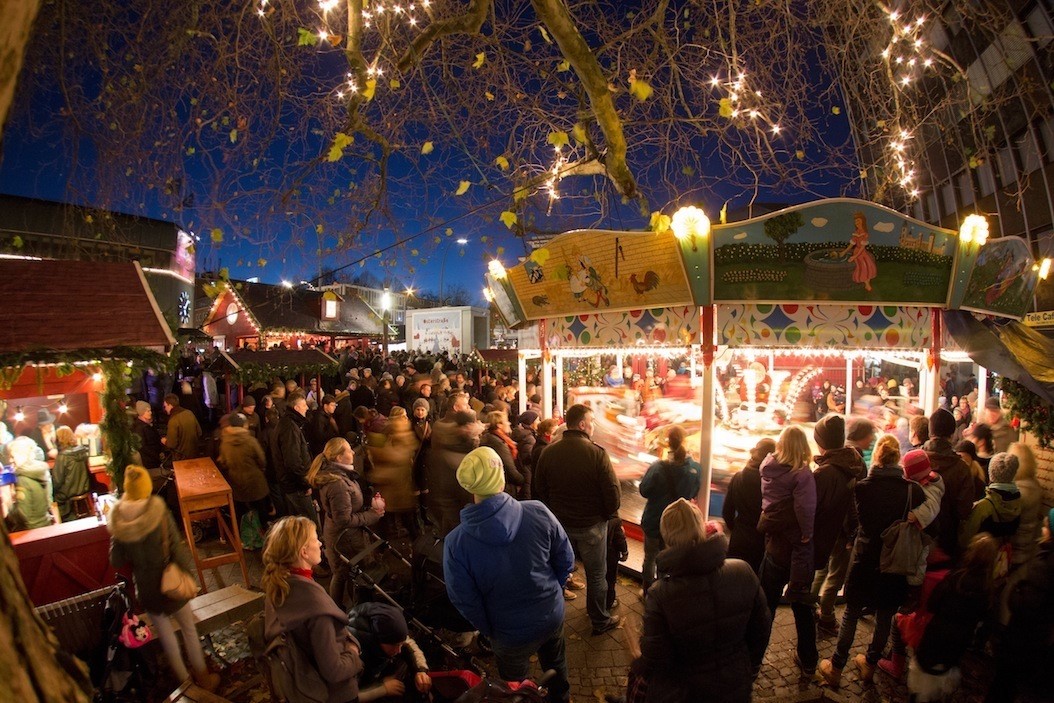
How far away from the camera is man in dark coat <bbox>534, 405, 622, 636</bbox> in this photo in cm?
441

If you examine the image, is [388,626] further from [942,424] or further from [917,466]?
[942,424]

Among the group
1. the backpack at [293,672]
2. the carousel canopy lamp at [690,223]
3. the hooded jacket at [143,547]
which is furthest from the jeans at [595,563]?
the hooded jacket at [143,547]

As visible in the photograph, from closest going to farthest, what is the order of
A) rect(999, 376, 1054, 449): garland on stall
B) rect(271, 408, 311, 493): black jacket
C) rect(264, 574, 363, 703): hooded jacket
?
rect(264, 574, 363, 703): hooded jacket, rect(271, 408, 311, 493): black jacket, rect(999, 376, 1054, 449): garland on stall

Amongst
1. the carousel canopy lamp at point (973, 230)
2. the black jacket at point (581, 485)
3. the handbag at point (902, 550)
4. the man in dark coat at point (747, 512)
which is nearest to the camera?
the handbag at point (902, 550)

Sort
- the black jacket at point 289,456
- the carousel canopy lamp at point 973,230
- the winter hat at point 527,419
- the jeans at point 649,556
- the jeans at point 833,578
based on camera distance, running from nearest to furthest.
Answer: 1. the jeans at point 833,578
2. the jeans at point 649,556
3. the carousel canopy lamp at point 973,230
4. the black jacket at point 289,456
5. the winter hat at point 527,419

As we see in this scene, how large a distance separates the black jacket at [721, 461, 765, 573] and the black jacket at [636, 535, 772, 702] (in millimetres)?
1855

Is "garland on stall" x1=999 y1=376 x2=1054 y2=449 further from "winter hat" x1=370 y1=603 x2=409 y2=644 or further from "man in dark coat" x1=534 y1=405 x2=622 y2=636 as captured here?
"winter hat" x1=370 y1=603 x2=409 y2=644

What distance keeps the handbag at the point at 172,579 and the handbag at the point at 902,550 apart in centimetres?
492

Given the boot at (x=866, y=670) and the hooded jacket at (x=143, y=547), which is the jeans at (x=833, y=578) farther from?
the hooded jacket at (x=143, y=547)

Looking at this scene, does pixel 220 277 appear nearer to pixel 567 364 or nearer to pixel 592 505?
pixel 592 505

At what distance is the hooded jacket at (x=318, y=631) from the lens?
8.38 feet

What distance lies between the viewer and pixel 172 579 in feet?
12.4

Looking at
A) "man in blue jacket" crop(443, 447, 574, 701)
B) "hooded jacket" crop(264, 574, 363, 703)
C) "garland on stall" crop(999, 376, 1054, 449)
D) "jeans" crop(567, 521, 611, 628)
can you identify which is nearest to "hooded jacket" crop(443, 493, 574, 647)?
"man in blue jacket" crop(443, 447, 574, 701)

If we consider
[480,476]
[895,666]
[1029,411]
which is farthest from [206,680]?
[1029,411]
